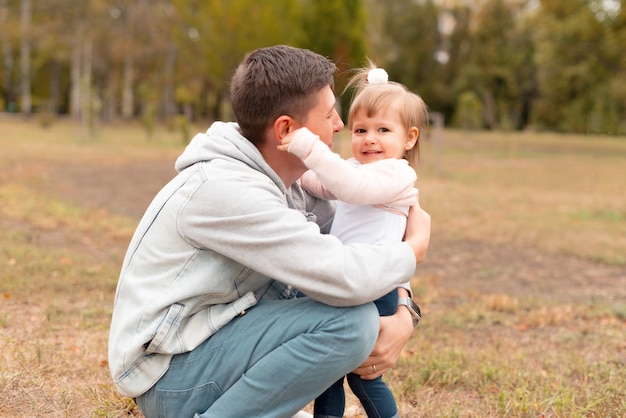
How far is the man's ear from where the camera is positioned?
217cm

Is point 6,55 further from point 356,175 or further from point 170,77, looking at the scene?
point 356,175

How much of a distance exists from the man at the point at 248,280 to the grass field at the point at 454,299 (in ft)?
2.34

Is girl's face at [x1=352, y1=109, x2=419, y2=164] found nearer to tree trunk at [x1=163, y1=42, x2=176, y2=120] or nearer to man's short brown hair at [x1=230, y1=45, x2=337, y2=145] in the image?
man's short brown hair at [x1=230, y1=45, x2=337, y2=145]

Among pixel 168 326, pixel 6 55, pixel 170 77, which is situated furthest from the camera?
pixel 170 77

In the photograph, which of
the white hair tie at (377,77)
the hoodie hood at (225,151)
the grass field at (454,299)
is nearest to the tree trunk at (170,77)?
the grass field at (454,299)

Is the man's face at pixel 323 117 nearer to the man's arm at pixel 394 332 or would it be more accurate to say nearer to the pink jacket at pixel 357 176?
the pink jacket at pixel 357 176

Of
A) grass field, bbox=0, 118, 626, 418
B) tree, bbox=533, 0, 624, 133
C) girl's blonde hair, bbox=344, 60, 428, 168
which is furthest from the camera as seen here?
tree, bbox=533, 0, 624, 133

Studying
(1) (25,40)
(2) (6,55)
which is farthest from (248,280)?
(2) (6,55)

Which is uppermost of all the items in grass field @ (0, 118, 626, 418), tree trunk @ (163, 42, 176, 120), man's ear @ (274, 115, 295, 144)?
man's ear @ (274, 115, 295, 144)

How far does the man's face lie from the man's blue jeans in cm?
53

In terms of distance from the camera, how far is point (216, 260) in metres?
2.13

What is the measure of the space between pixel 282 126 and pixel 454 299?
3.23 metres

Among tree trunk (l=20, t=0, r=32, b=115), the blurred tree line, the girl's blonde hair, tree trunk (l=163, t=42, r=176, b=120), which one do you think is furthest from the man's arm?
tree trunk (l=163, t=42, r=176, b=120)

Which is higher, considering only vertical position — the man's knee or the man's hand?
the man's knee
